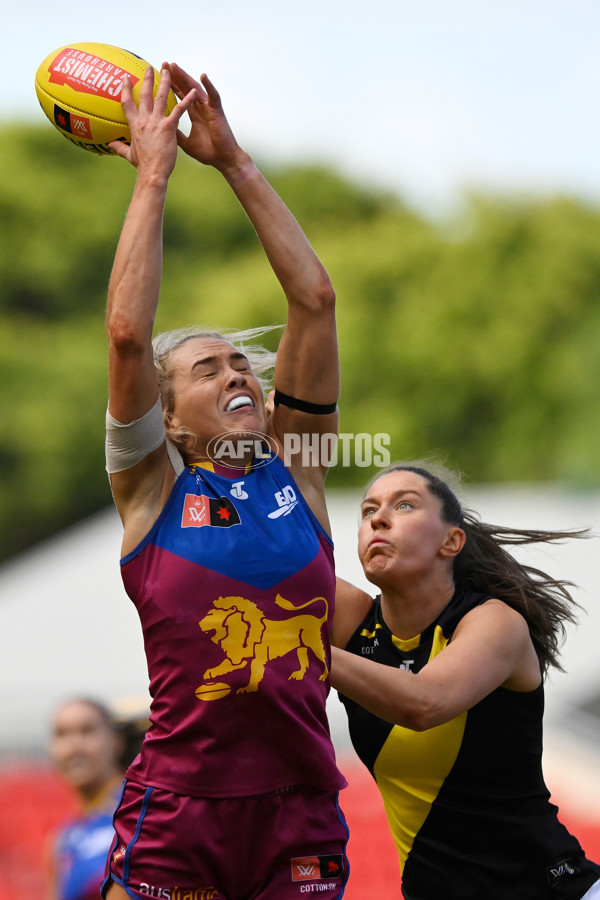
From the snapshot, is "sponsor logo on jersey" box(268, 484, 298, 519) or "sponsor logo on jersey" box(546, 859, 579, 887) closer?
"sponsor logo on jersey" box(268, 484, 298, 519)

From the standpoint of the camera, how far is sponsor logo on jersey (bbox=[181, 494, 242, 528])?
8.87ft

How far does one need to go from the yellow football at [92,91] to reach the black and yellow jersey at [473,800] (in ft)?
5.85

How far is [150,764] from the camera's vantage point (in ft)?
8.79

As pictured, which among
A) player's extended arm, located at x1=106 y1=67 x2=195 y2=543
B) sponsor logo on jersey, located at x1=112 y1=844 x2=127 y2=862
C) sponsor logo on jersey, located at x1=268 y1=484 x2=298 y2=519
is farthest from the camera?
sponsor logo on jersey, located at x1=268 y1=484 x2=298 y2=519

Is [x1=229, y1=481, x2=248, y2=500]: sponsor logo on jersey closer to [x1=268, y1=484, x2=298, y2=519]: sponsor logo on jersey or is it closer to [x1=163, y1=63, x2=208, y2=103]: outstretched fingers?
[x1=268, y1=484, x2=298, y2=519]: sponsor logo on jersey

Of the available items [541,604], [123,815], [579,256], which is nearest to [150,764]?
[123,815]

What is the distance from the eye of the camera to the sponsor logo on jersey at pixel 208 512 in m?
2.70

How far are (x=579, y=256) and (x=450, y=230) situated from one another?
249 cm

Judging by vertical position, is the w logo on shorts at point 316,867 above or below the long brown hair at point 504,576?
below

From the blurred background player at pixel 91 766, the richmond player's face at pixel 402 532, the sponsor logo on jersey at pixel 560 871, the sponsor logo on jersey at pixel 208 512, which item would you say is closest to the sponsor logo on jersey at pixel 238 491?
the sponsor logo on jersey at pixel 208 512

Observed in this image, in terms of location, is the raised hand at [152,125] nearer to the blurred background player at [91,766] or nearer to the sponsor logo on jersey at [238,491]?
the sponsor logo on jersey at [238,491]

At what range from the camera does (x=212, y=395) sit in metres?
2.85

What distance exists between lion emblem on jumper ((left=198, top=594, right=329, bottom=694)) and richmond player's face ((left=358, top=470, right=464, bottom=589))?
0.69m

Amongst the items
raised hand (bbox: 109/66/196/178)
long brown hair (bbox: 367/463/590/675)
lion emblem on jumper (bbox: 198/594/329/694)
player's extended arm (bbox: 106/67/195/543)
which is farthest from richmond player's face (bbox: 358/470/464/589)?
raised hand (bbox: 109/66/196/178)
